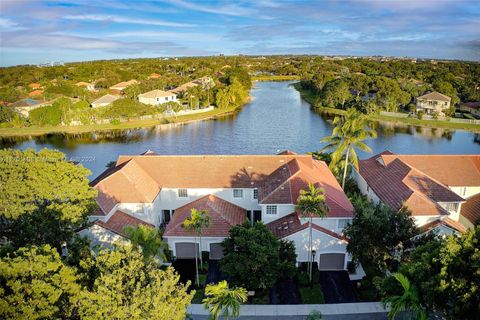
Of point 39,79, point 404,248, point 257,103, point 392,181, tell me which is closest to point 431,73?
point 257,103

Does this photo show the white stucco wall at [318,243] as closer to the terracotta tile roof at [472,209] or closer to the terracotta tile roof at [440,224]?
the terracotta tile roof at [440,224]

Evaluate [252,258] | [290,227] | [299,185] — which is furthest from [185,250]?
[299,185]

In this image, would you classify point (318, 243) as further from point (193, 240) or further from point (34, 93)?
point (34, 93)

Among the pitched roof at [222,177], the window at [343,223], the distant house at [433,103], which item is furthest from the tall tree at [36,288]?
the distant house at [433,103]

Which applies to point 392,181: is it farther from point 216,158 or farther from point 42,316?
point 42,316

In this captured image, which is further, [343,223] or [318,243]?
[343,223]

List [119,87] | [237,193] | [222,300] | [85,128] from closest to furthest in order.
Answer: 1. [222,300]
2. [237,193]
3. [85,128]
4. [119,87]

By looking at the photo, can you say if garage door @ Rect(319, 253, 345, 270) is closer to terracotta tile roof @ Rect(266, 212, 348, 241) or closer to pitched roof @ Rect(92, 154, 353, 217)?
→ terracotta tile roof @ Rect(266, 212, 348, 241)
